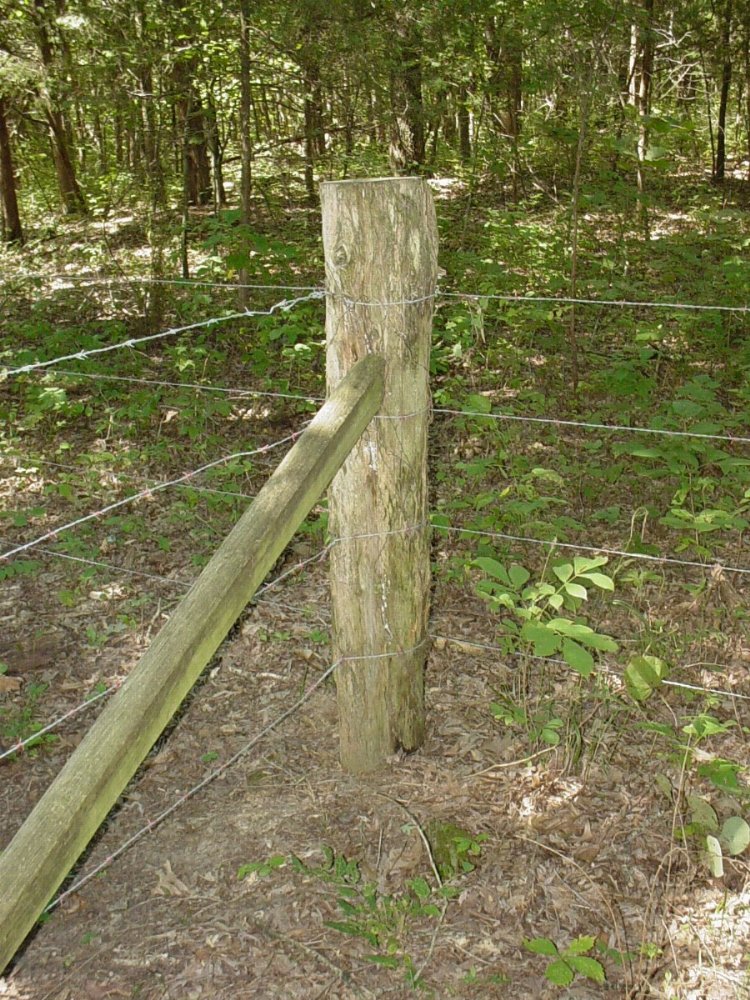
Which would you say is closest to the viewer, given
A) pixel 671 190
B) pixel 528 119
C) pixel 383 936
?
pixel 383 936

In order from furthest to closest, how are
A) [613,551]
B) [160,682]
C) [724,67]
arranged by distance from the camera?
[724,67], [613,551], [160,682]

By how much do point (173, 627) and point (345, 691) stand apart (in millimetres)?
1173

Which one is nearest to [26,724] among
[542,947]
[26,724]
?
[26,724]

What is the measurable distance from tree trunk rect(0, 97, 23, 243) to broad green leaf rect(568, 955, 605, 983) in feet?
39.1

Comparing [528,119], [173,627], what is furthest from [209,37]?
[173,627]

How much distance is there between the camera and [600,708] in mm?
3188

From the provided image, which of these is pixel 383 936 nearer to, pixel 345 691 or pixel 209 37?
pixel 345 691

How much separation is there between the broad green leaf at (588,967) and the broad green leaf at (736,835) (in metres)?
0.54

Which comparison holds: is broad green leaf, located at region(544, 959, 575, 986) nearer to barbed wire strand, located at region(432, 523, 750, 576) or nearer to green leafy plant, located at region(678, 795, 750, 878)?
green leafy plant, located at region(678, 795, 750, 878)

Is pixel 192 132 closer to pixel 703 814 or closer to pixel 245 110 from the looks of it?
pixel 245 110

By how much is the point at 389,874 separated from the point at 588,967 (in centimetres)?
65

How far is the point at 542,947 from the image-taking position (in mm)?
2172

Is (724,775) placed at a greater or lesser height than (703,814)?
greater

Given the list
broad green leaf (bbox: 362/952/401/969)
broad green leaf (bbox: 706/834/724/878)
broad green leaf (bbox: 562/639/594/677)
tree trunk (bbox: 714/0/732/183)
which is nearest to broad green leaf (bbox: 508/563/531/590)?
broad green leaf (bbox: 562/639/594/677)
